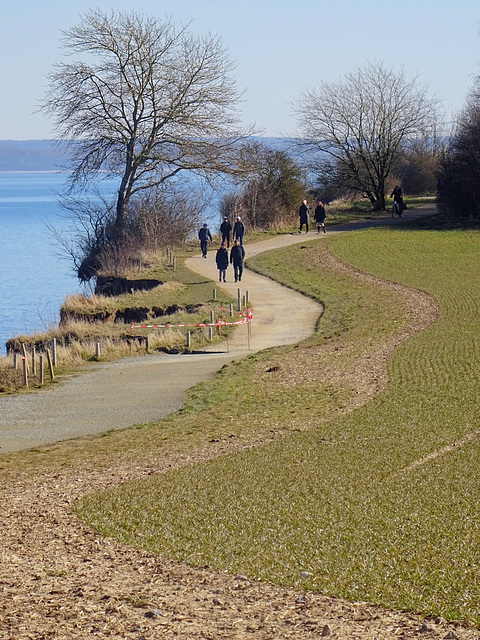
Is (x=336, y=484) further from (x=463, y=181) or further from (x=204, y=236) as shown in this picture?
(x=463, y=181)

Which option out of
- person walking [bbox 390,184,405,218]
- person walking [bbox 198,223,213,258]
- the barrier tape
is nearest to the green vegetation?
the barrier tape

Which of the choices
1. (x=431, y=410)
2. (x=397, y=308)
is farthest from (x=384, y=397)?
(x=397, y=308)

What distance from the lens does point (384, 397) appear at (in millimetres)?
15609

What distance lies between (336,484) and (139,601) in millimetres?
3734

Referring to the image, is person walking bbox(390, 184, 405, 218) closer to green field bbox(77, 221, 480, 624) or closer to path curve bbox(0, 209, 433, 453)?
path curve bbox(0, 209, 433, 453)

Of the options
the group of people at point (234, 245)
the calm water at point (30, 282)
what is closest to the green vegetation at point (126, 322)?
the group of people at point (234, 245)

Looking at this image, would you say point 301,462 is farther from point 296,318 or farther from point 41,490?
point 296,318

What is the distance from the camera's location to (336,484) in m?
10.4

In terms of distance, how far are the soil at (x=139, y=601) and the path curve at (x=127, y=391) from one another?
601cm

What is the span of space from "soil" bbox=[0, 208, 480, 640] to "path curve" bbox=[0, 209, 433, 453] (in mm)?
6008

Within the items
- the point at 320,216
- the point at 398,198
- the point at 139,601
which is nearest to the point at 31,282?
the point at 320,216

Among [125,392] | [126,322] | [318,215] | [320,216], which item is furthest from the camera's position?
[318,215]

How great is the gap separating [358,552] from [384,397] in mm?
7540

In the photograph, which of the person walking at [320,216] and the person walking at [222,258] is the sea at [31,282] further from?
the person walking at [320,216]
